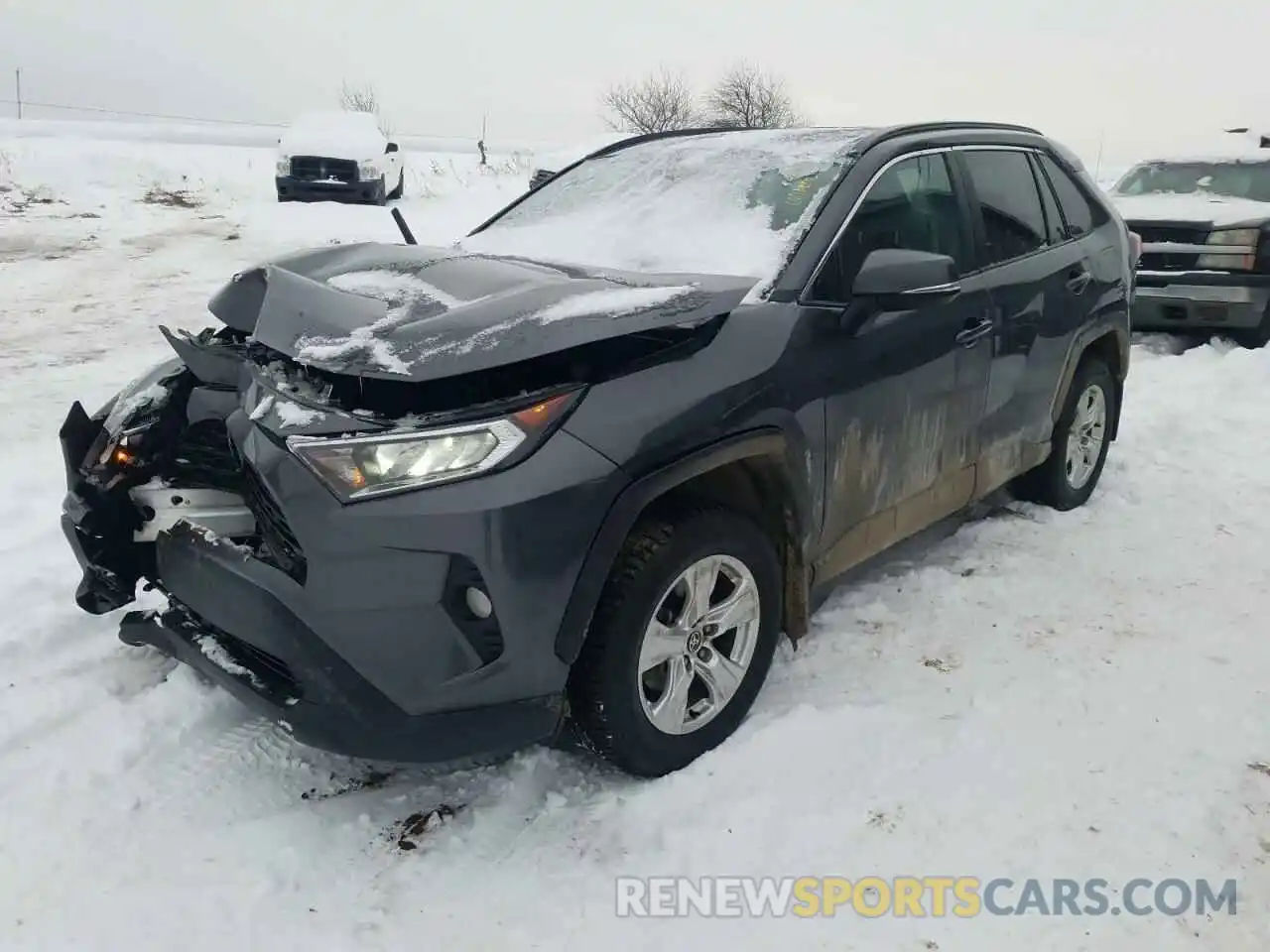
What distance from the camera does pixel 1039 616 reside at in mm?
3602

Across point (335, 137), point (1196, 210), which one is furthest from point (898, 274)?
point (335, 137)

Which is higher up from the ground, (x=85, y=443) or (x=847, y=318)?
(x=847, y=318)

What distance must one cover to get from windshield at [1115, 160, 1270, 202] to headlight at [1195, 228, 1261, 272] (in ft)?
3.46

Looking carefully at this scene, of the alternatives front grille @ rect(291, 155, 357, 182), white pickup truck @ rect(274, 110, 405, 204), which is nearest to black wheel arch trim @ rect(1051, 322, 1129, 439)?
white pickup truck @ rect(274, 110, 405, 204)

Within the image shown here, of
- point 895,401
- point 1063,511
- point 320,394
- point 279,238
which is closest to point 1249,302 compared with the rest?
point 1063,511

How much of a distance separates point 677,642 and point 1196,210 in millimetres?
8176

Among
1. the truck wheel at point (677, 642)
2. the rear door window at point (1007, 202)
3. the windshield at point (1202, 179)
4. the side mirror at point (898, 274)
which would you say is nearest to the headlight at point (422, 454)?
the truck wheel at point (677, 642)

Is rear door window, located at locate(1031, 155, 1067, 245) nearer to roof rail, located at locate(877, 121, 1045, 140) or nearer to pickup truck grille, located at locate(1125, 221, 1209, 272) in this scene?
roof rail, located at locate(877, 121, 1045, 140)

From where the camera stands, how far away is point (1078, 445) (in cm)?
462

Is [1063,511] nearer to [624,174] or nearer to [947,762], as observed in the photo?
[947,762]

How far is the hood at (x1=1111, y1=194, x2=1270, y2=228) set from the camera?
809cm

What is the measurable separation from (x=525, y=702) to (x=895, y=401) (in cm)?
160

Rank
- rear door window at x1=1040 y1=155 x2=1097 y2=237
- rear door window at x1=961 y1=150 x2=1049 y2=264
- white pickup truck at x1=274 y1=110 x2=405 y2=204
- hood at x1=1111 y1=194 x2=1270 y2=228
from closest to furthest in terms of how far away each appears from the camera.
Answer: rear door window at x1=961 y1=150 x2=1049 y2=264
rear door window at x1=1040 y1=155 x2=1097 y2=237
hood at x1=1111 y1=194 x2=1270 y2=228
white pickup truck at x1=274 y1=110 x2=405 y2=204

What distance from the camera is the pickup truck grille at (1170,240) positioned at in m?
8.26
